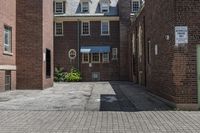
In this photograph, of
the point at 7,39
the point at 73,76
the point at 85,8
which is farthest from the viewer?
the point at 85,8

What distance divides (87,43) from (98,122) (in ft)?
115

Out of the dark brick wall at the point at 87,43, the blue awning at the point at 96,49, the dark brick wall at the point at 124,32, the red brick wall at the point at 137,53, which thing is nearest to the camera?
the red brick wall at the point at 137,53

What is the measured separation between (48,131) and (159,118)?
393 centimetres

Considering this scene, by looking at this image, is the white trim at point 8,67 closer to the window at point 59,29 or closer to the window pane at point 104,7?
the window at point 59,29

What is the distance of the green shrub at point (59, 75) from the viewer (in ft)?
145

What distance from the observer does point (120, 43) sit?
45.9 metres

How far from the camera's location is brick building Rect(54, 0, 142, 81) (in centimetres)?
4594

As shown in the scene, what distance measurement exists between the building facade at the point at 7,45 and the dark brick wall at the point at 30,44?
1.67ft

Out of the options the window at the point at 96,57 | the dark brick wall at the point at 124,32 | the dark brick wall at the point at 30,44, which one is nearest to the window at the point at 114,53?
the dark brick wall at the point at 124,32

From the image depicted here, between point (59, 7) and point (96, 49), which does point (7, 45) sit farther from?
point (59, 7)

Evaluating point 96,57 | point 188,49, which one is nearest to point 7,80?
point 188,49

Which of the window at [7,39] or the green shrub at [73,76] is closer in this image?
the window at [7,39]

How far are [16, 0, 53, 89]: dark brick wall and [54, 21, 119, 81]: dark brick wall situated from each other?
19601mm

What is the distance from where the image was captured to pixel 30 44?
26578mm
